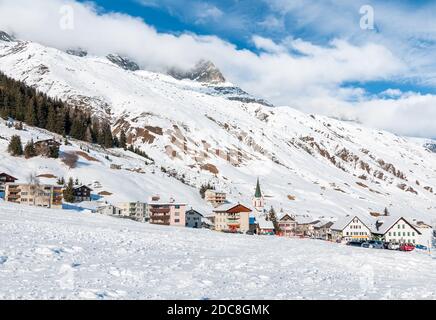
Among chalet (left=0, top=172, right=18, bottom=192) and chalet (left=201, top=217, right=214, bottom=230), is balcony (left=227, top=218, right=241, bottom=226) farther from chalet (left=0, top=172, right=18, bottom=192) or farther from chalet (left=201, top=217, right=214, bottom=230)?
chalet (left=0, top=172, right=18, bottom=192)

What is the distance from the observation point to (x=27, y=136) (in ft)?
589

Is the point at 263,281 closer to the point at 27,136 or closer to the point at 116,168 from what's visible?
the point at 116,168

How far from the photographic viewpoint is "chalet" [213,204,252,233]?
144 metres

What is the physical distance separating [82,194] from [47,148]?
130 ft

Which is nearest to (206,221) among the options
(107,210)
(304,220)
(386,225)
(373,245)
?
(107,210)

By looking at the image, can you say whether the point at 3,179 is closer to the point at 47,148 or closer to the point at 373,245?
the point at 47,148

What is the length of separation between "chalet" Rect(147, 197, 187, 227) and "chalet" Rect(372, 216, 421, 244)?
205 feet

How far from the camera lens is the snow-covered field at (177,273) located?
54.4ft

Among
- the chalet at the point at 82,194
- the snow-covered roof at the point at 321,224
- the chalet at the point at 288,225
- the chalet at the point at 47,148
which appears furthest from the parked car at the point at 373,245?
the chalet at the point at 47,148

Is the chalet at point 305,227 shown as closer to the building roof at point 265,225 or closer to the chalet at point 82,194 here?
the building roof at point 265,225

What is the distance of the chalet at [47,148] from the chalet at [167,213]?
56104mm

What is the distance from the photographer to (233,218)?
14450cm
